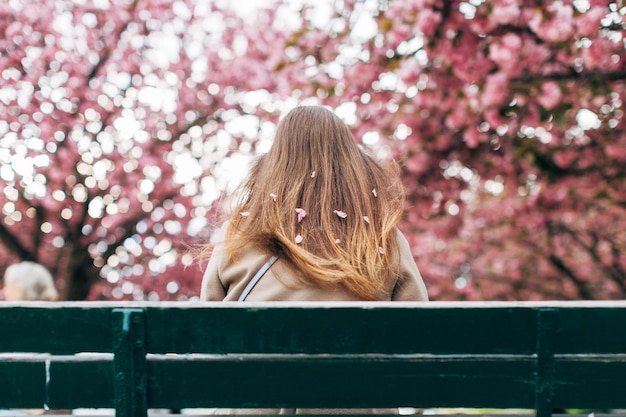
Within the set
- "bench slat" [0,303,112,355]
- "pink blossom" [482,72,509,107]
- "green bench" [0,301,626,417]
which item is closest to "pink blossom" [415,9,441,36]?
"pink blossom" [482,72,509,107]

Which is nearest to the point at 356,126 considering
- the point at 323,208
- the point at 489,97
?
the point at 489,97

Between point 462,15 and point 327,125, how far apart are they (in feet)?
8.72

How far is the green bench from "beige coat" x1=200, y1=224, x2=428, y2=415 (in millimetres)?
292

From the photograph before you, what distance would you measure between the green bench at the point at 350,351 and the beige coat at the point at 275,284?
292 mm

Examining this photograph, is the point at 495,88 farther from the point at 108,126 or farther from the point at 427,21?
the point at 108,126

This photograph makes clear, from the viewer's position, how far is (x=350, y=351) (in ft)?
4.96

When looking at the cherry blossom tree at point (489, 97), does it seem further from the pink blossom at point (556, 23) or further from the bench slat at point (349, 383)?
the bench slat at point (349, 383)

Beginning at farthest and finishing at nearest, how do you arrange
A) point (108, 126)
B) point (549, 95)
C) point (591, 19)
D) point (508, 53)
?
point (108, 126), point (549, 95), point (508, 53), point (591, 19)

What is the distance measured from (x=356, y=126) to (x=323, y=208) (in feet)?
12.8

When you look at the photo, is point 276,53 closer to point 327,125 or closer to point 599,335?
point 327,125

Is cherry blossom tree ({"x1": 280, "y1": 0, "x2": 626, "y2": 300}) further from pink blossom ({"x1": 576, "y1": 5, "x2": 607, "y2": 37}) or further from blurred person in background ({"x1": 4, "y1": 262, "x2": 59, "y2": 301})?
blurred person in background ({"x1": 4, "y1": 262, "x2": 59, "y2": 301})

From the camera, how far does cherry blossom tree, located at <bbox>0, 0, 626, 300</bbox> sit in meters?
4.44

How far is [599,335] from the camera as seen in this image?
151 cm

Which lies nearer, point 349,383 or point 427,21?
point 349,383
